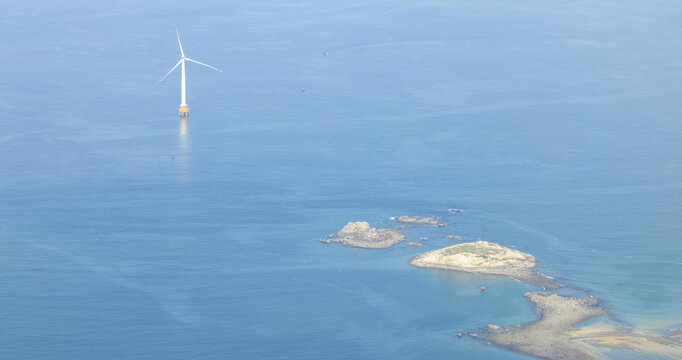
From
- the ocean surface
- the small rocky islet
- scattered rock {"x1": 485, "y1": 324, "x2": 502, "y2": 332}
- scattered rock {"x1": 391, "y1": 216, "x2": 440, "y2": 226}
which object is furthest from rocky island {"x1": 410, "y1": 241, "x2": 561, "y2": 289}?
scattered rock {"x1": 485, "y1": 324, "x2": 502, "y2": 332}

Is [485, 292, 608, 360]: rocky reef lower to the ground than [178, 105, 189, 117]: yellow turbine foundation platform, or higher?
lower

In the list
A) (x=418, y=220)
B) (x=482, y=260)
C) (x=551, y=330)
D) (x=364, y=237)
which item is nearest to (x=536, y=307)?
(x=551, y=330)

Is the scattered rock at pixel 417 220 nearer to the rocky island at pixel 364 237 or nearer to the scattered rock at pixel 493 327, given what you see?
the rocky island at pixel 364 237

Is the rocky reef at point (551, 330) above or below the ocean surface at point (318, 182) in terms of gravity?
below

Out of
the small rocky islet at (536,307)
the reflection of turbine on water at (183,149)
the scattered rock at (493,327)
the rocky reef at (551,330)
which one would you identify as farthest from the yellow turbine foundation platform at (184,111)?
the scattered rock at (493,327)

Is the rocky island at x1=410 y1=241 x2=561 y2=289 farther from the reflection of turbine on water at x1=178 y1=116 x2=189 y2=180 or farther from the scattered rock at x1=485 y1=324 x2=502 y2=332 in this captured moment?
the reflection of turbine on water at x1=178 y1=116 x2=189 y2=180

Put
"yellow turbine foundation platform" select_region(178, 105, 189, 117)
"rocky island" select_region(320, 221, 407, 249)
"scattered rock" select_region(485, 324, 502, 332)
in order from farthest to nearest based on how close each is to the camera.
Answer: "yellow turbine foundation platform" select_region(178, 105, 189, 117), "rocky island" select_region(320, 221, 407, 249), "scattered rock" select_region(485, 324, 502, 332)

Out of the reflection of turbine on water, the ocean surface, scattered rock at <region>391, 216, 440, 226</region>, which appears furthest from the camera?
the reflection of turbine on water
